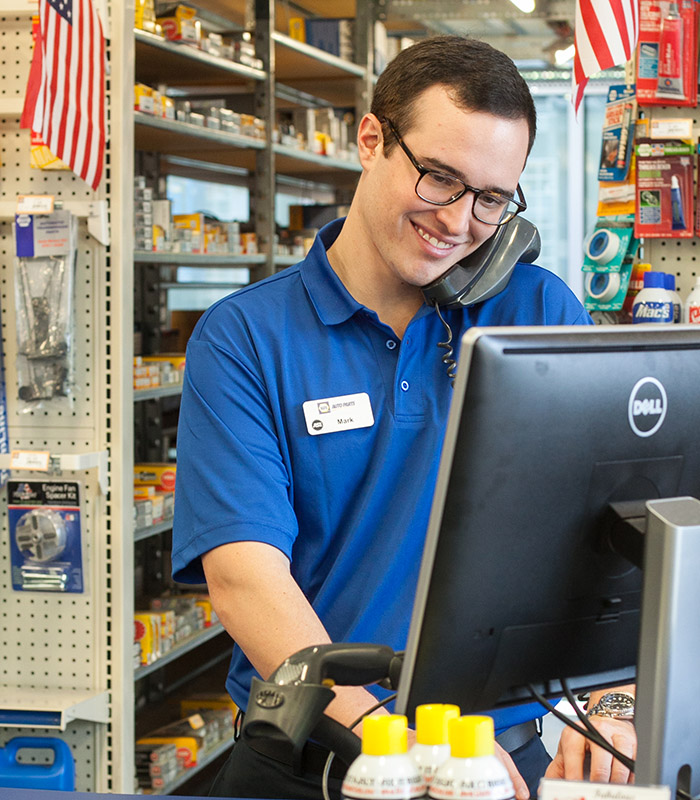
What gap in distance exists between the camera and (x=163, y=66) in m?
4.39

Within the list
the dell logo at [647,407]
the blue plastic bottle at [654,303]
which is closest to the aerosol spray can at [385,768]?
the dell logo at [647,407]

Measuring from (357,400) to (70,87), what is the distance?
1857mm

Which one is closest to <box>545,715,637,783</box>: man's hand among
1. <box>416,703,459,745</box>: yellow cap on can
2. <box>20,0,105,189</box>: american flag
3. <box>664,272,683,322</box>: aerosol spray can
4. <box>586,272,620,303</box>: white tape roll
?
<box>416,703,459,745</box>: yellow cap on can

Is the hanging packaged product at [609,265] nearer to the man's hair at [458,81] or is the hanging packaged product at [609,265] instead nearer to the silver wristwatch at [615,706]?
the man's hair at [458,81]

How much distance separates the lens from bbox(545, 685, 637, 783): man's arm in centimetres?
131

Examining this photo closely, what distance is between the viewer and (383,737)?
2.97 ft

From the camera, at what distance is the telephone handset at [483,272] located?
1711 mm

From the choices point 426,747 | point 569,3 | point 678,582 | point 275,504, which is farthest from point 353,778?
point 569,3

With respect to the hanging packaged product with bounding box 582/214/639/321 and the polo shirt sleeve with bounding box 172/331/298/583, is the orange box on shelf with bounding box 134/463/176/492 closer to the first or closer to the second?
the hanging packaged product with bounding box 582/214/639/321

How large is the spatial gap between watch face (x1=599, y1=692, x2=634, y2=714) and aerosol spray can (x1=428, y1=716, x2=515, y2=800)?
0.59 metres

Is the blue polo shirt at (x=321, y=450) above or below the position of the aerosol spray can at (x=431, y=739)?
above

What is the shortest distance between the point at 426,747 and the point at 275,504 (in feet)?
2.11

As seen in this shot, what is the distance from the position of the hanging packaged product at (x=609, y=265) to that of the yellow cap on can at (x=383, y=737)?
2.39 meters

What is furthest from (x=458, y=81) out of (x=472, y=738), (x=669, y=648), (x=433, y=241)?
(x=472, y=738)
